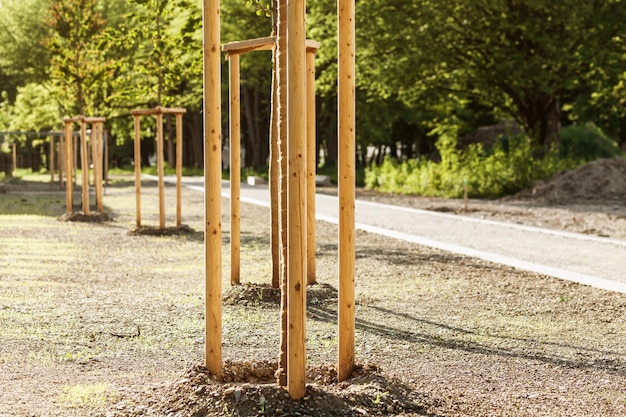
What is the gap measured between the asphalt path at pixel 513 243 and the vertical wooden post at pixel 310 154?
2973 mm

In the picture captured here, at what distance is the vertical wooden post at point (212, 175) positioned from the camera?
17.1 ft

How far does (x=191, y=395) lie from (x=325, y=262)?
681 cm

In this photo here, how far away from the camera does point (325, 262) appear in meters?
11.7

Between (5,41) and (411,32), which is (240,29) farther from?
(5,41)

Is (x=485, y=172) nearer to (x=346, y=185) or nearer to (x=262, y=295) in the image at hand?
(x=262, y=295)

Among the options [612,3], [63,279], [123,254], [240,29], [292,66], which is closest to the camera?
[292,66]

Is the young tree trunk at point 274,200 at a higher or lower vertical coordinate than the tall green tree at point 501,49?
lower

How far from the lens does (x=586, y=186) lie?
24.6 m

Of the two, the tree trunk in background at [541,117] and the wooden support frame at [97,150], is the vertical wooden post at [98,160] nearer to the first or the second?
the wooden support frame at [97,150]

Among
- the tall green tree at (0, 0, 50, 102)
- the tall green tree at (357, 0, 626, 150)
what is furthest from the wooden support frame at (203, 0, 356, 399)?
the tall green tree at (0, 0, 50, 102)

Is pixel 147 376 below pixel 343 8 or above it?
below

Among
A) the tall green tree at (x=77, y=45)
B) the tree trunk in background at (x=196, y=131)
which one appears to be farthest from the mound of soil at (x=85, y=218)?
the tree trunk in background at (x=196, y=131)

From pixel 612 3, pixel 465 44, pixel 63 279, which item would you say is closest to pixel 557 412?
pixel 63 279

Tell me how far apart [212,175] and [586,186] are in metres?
20.9
